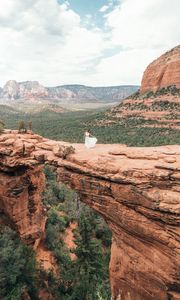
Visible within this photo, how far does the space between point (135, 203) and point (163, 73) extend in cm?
9235

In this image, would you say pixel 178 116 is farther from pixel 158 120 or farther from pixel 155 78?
pixel 155 78

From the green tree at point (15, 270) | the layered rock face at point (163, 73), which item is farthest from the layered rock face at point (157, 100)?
the green tree at point (15, 270)

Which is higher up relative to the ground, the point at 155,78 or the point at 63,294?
the point at 155,78

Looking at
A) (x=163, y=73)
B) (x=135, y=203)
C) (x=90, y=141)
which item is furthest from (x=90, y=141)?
(x=163, y=73)

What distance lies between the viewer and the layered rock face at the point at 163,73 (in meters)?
92.7

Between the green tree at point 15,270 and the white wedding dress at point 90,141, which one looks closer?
the white wedding dress at point 90,141

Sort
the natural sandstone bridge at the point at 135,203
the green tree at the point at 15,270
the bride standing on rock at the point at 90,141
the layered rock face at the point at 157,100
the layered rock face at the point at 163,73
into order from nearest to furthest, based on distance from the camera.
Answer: the natural sandstone bridge at the point at 135,203
the bride standing on rock at the point at 90,141
the green tree at the point at 15,270
the layered rock face at the point at 157,100
the layered rock face at the point at 163,73

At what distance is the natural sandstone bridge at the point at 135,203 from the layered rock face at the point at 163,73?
83473 millimetres

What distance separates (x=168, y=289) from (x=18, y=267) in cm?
1027

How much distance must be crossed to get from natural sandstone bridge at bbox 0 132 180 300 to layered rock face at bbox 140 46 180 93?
Answer: 8347cm

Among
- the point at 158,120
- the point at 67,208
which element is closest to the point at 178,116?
the point at 158,120

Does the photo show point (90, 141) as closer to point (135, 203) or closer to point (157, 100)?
point (135, 203)

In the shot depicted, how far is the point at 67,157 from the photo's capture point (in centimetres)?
1642

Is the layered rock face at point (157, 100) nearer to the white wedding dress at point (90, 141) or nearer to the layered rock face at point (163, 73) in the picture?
the layered rock face at point (163, 73)
